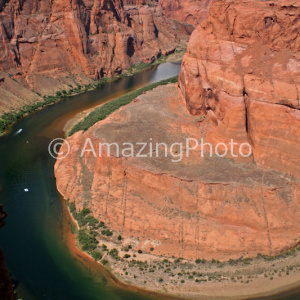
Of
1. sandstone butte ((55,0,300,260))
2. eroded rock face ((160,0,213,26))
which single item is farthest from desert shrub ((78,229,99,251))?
eroded rock face ((160,0,213,26))

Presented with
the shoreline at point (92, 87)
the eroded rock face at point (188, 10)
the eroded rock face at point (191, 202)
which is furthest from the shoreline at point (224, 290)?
the eroded rock face at point (188, 10)

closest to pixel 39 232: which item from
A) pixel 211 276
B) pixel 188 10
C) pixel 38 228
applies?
pixel 38 228

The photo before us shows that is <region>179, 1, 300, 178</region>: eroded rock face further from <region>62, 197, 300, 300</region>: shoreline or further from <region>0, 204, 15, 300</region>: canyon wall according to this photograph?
<region>0, 204, 15, 300</region>: canyon wall

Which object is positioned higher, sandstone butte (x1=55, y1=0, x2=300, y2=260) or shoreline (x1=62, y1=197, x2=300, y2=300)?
sandstone butte (x1=55, y1=0, x2=300, y2=260)

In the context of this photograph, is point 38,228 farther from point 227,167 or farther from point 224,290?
point 227,167

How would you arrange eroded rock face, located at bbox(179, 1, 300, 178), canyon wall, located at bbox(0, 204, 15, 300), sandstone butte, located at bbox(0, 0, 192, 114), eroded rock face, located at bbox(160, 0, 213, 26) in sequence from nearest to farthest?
canyon wall, located at bbox(0, 204, 15, 300) < eroded rock face, located at bbox(179, 1, 300, 178) < sandstone butte, located at bbox(0, 0, 192, 114) < eroded rock face, located at bbox(160, 0, 213, 26)
